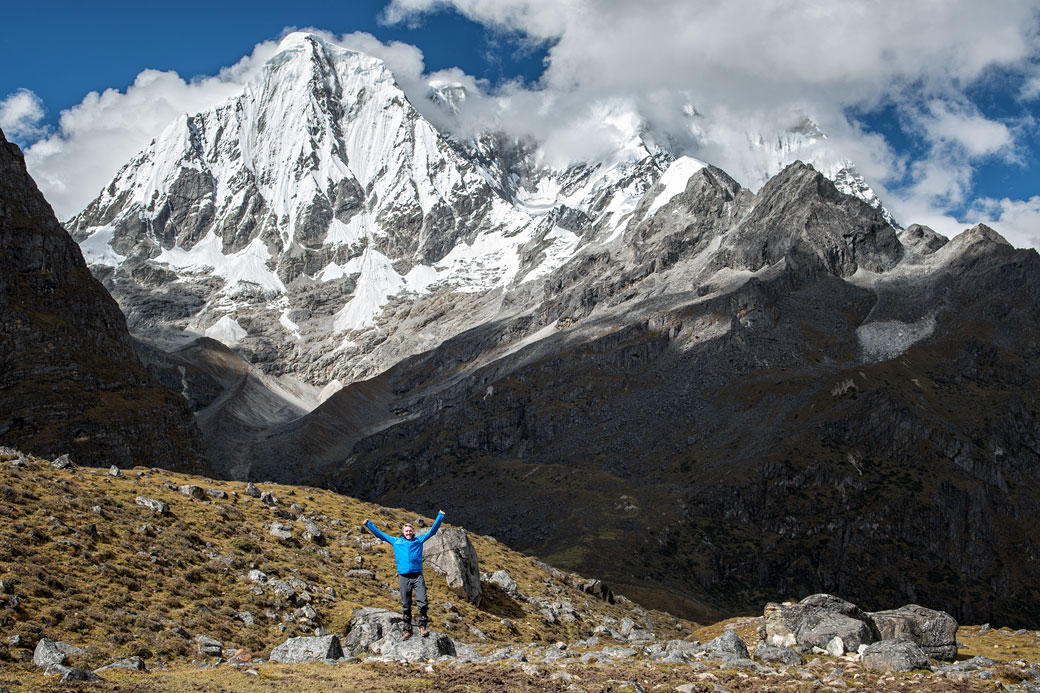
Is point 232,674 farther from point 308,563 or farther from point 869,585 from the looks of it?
point 869,585

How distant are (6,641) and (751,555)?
184 metres

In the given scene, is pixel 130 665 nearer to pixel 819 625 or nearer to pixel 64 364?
pixel 819 625

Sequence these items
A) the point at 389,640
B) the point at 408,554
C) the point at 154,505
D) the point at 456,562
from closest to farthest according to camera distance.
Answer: the point at 389,640
the point at 408,554
the point at 154,505
the point at 456,562

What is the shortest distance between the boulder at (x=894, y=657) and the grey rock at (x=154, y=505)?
1335 inches

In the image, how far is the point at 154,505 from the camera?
4512 centimetres

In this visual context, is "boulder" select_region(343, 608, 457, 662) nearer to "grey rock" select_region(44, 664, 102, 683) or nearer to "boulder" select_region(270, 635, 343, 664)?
"boulder" select_region(270, 635, 343, 664)

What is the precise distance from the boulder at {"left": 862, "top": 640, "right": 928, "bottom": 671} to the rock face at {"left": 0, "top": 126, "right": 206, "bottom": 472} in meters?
125

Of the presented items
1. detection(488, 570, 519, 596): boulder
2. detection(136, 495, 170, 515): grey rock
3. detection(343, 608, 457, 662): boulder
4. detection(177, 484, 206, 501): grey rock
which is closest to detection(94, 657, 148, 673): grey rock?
detection(343, 608, 457, 662): boulder

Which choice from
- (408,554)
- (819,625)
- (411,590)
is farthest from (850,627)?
(408,554)

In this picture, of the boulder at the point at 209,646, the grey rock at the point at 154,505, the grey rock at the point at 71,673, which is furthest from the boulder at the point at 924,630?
the grey rock at the point at 154,505

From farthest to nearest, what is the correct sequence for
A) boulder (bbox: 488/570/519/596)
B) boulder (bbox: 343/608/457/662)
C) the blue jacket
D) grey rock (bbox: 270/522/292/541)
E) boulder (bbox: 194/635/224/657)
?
boulder (bbox: 488/570/519/596)
grey rock (bbox: 270/522/292/541)
the blue jacket
boulder (bbox: 194/635/224/657)
boulder (bbox: 343/608/457/662)

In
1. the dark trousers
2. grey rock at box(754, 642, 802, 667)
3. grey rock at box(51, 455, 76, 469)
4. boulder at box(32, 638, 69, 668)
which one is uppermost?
grey rock at box(51, 455, 76, 469)

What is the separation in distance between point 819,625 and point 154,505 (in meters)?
33.1

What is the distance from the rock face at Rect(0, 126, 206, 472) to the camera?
13538 centimetres
